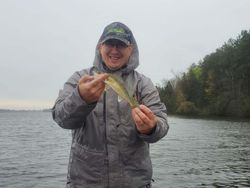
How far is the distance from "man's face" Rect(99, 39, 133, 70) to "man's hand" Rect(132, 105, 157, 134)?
638 mm

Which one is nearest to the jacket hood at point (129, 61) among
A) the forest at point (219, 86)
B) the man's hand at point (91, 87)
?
the man's hand at point (91, 87)

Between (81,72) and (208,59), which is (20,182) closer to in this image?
(81,72)

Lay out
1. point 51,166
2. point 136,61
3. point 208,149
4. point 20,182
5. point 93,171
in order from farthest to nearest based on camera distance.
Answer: point 208,149 < point 51,166 < point 20,182 < point 136,61 < point 93,171

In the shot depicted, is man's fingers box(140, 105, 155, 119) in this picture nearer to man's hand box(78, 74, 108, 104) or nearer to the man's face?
man's hand box(78, 74, 108, 104)

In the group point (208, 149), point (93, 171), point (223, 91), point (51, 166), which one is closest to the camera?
point (93, 171)

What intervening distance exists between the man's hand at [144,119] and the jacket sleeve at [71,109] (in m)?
0.40

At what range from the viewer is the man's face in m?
4.13

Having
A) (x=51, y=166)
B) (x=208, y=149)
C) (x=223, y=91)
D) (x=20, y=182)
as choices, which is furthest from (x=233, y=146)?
(x=223, y=91)

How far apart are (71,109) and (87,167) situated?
0.60m

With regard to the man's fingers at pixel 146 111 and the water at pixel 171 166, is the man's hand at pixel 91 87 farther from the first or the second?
the water at pixel 171 166

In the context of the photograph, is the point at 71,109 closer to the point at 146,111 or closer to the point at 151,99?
the point at 146,111

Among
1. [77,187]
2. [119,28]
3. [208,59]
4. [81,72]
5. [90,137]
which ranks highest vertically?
[208,59]

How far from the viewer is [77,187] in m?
4.04

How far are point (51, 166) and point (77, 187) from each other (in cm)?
1934
